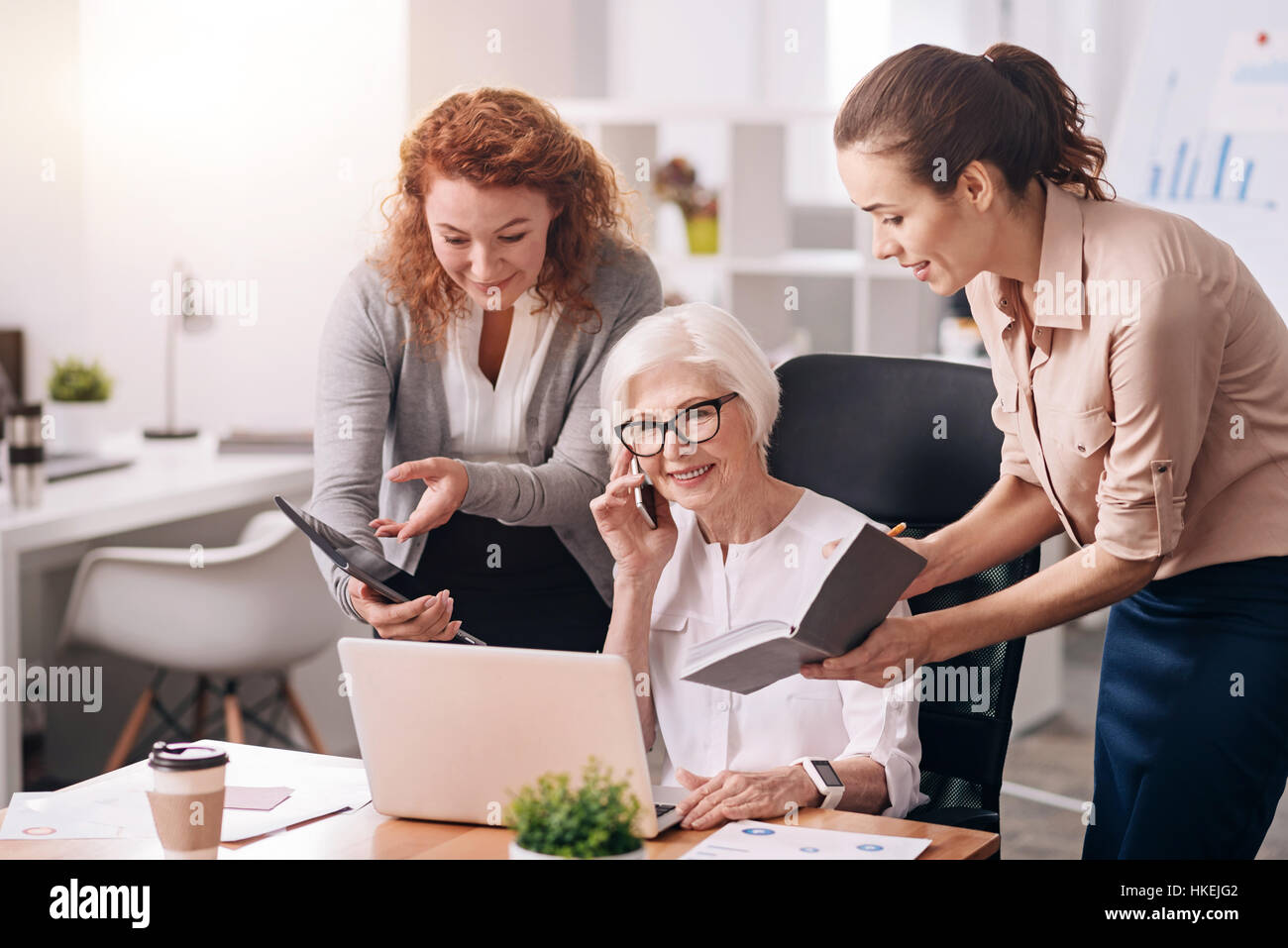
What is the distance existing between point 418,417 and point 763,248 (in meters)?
2.83

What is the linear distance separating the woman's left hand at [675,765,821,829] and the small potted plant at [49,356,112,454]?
8.66 feet

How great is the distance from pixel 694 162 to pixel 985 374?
5673mm

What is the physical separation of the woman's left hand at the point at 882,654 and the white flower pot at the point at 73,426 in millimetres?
2755

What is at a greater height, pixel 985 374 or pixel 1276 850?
pixel 985 374

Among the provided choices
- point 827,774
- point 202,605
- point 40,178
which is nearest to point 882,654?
point 827,774

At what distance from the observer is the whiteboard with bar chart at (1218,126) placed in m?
3.55

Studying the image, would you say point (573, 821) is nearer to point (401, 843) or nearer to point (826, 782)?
point (401, 843)

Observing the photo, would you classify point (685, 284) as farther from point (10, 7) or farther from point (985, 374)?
point (985, 374)

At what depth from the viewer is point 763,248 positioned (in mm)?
4770

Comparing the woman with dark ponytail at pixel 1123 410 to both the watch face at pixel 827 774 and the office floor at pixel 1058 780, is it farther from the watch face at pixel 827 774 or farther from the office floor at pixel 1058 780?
the office floor at pixel 1058 780

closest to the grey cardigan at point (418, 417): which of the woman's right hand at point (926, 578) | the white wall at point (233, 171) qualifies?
the woman's right hand at point (926, 578)
